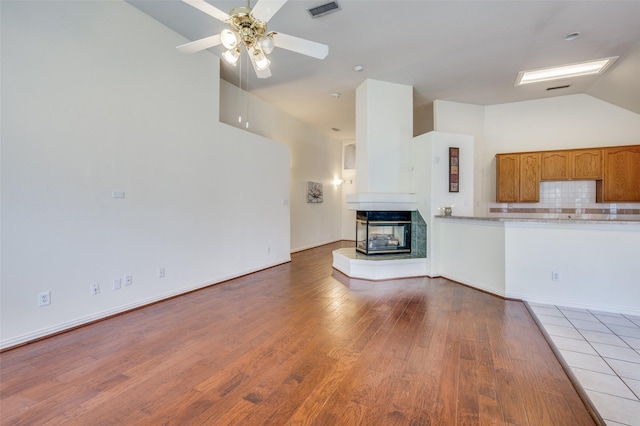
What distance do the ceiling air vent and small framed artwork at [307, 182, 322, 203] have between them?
4.61 metres

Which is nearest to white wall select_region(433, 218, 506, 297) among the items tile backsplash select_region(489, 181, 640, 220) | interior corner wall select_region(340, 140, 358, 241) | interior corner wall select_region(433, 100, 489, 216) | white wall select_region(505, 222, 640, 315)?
white wall select_region(505, 222, 640, 315)

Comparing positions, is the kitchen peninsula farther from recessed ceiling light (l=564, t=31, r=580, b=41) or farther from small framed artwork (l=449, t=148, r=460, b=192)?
recessed ceiling light (l=564, t=31, r=580, b=41)

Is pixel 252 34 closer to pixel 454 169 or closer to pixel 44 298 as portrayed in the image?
pixel 44 298

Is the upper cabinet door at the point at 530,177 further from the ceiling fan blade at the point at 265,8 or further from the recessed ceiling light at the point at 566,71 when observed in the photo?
the ceiling fan blade at the point at 265,8

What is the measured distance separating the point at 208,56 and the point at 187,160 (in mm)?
1596

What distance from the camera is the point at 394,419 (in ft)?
5.24

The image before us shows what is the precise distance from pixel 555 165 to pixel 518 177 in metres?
0.63

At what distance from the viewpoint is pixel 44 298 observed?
2.56 m

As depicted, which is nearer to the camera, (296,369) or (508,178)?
(296,369)

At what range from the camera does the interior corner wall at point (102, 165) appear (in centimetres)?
241

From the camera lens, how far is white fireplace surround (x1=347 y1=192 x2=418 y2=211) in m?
4.77

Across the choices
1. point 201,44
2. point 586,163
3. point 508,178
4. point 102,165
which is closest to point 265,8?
point 201,44

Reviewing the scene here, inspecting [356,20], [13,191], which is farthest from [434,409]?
[356,20]

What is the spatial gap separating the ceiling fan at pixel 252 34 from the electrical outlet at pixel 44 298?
8.29 ft
